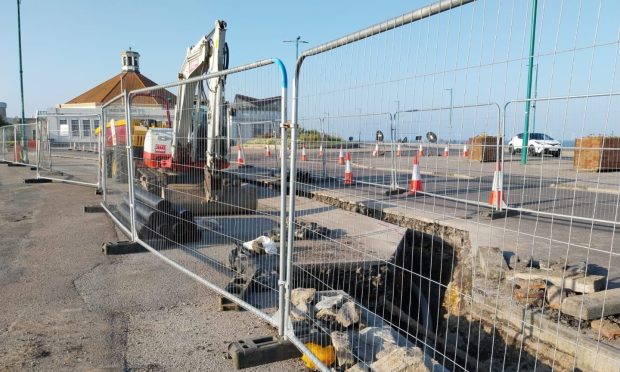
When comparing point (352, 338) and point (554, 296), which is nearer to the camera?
point (352, 338)

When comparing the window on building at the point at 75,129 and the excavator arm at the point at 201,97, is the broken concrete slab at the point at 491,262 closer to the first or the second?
the excavator arm at the point at 201,97

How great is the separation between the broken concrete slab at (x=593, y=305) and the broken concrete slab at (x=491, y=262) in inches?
30.2

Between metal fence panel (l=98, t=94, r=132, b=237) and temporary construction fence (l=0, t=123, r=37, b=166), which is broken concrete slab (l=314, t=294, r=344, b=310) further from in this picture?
temporary construction fence (l=0, t=123, r=37, b=166)

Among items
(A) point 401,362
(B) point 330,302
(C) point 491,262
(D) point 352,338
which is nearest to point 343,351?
(D) point 352,338

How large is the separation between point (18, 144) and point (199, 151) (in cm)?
1799

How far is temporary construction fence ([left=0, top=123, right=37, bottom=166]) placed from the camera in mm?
19773

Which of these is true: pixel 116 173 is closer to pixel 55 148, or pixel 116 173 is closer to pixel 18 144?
pixel 55 148

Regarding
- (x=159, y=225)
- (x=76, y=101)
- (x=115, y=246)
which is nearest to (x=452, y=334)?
(x=159, y=225)

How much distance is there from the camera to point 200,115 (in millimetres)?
9102

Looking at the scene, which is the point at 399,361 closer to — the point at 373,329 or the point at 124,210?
the point at 373,329

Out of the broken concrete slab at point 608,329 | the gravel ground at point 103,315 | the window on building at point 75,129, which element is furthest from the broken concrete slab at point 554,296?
the window on building at point 75,129

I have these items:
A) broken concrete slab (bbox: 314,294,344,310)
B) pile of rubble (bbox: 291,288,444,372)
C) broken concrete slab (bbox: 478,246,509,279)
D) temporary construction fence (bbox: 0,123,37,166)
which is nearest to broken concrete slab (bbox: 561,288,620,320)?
broken concrete slab (bbox: 478,246,509,279)

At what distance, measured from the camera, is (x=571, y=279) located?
14.6 ft

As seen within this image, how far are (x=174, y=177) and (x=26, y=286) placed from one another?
3.24m
